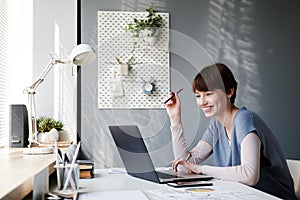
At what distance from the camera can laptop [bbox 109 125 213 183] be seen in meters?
1.83

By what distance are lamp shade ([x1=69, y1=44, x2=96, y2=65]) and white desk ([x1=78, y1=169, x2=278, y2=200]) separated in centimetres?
71

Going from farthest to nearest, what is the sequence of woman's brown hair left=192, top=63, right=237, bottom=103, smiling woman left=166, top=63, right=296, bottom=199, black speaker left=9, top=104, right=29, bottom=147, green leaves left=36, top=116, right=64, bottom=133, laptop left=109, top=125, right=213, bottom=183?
green leaves left=36, top=116, right=64, bottom=133, black speaker left=9, top=104, right=29, bottom=147, woman's brown hair left=192, top=63, right=237, bottom=103, smiling woman left=166, top=63, right=296, bottom=199, laptop left=109, top=125, right=213, bottom=183

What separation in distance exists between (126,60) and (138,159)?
6.68ft

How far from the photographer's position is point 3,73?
360 cm

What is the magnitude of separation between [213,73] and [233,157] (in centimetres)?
45

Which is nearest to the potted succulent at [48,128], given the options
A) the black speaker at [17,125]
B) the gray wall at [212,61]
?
the gray wall at [212,61]

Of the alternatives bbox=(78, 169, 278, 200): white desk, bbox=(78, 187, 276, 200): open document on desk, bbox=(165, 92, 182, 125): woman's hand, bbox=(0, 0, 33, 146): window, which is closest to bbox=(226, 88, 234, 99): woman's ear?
bbox=(165, 92, 182, 125): woman's hand

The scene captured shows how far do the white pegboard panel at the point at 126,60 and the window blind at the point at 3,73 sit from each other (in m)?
0.78

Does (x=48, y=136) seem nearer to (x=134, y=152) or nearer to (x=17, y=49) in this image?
(x=17, y=49)

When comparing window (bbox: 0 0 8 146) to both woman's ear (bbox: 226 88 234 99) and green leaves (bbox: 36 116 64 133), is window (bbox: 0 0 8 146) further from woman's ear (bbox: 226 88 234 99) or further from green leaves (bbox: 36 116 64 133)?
woman's ear (bbox: 226 88 234 99)

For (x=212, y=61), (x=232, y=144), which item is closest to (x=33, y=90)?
(x=232, y=144)

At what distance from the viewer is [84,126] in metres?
3.79

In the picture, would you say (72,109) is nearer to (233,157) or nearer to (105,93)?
(105,93)

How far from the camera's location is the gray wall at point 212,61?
381cm
